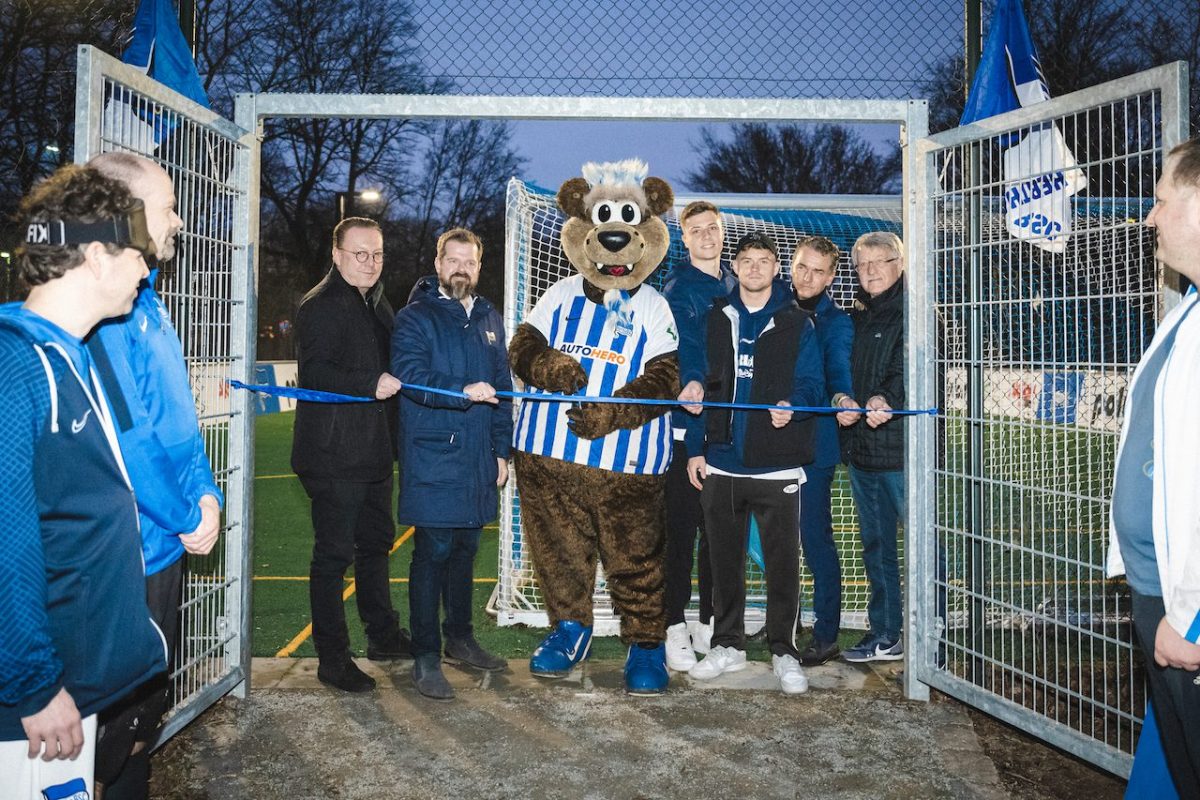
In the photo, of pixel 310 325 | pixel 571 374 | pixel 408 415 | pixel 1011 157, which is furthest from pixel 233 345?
pixel 1011 157

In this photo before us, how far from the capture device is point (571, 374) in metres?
4.22

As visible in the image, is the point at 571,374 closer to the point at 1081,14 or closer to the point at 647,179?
the point at 647,179

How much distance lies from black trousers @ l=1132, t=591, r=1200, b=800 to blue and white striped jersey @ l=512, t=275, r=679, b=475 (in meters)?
2.28

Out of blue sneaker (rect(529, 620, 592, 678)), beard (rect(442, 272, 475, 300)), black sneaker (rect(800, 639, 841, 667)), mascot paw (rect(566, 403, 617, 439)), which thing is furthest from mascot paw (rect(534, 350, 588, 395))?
black sneaker (rect(800, 639, 841, 667))

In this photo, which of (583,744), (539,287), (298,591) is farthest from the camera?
(298,591)

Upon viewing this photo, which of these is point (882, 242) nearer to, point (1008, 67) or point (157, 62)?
point (1008, 67)

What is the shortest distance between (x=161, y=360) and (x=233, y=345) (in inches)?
61.1

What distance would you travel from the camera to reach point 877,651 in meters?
4.70

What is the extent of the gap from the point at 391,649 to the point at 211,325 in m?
1.75

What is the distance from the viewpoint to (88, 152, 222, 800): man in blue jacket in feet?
7.43

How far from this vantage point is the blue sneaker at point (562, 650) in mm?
4379

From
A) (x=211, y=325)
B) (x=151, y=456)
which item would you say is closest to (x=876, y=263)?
(x=211, y=325)

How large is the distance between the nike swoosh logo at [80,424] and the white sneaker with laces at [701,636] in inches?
141

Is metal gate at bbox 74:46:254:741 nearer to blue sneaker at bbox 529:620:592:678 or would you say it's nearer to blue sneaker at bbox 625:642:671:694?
blue sneaker at bbox 529:620:592:678
